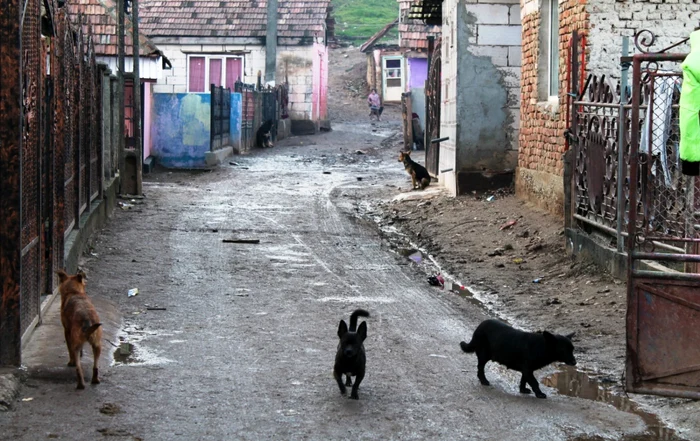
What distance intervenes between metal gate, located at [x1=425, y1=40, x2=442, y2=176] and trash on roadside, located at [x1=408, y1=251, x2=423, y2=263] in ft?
27.5

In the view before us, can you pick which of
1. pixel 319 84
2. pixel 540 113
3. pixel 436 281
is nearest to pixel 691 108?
pixel 436 281

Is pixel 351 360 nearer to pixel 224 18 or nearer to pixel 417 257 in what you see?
pixel 417 257

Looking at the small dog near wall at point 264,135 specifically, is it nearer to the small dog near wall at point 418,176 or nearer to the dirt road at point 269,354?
the small dog near wall at point 418,176

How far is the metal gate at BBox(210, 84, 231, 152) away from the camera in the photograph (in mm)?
26938

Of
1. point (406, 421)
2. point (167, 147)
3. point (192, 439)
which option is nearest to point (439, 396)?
point (406, 421)

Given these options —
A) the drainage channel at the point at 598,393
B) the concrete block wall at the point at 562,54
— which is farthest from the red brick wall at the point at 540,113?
the drainage channel at the point at 598,393

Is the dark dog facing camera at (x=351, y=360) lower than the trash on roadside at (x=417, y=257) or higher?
higher

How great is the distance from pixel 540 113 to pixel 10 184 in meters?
10.4

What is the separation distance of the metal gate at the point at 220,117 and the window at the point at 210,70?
908 cm

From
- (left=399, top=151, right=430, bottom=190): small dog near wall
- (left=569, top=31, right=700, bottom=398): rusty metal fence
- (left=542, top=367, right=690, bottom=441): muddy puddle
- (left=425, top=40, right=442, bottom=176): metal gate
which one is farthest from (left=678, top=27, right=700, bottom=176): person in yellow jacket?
(left=425, top=40, right=442, bottom=176): metal gate

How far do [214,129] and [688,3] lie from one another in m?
16.1

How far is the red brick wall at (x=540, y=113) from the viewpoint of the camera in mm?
13977

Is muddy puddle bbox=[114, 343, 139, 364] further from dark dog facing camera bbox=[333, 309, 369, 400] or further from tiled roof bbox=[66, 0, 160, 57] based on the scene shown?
tiled roof bbox=[66, 0, 160, 57]

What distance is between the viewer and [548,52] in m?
15.9
